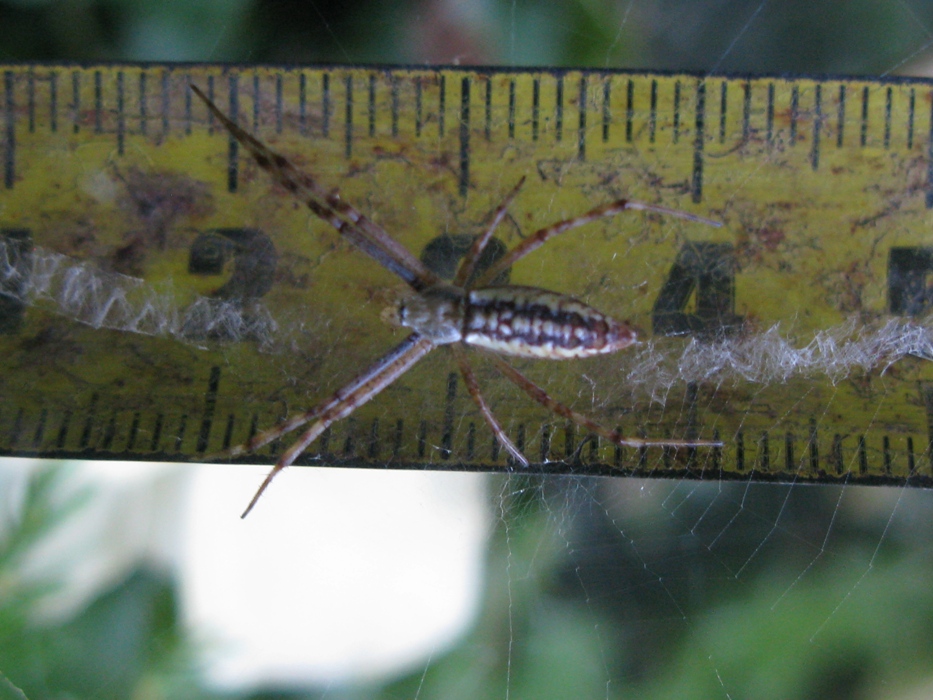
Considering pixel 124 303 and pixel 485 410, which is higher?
pixel 124 303

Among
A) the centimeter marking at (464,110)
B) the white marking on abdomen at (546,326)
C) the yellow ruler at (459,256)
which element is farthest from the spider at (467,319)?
the centimeter marking at (464,110)

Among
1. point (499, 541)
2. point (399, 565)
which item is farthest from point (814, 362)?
point (399, 565)

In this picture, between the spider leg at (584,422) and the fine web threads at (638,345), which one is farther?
the fine web threads at (638,345)

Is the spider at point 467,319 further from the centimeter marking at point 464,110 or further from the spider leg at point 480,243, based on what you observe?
the centimeter marking at point 464,110

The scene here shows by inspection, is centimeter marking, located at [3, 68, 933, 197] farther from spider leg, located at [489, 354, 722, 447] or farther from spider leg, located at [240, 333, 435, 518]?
spider leg, located at [489, 354, 722, 447]

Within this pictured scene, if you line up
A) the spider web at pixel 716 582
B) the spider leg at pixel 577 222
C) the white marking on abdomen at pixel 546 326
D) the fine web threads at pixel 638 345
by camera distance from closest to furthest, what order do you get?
1. the white marking on abdomen at pixel 546 326
2. the spider leg at pixel 577 222
3. the fine web threads at pixel 638 345
4. the spider web at pixel 716 582

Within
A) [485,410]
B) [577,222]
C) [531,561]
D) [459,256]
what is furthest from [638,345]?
[531,561]

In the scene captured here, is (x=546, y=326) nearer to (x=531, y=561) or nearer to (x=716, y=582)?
(x=531, y=561)
